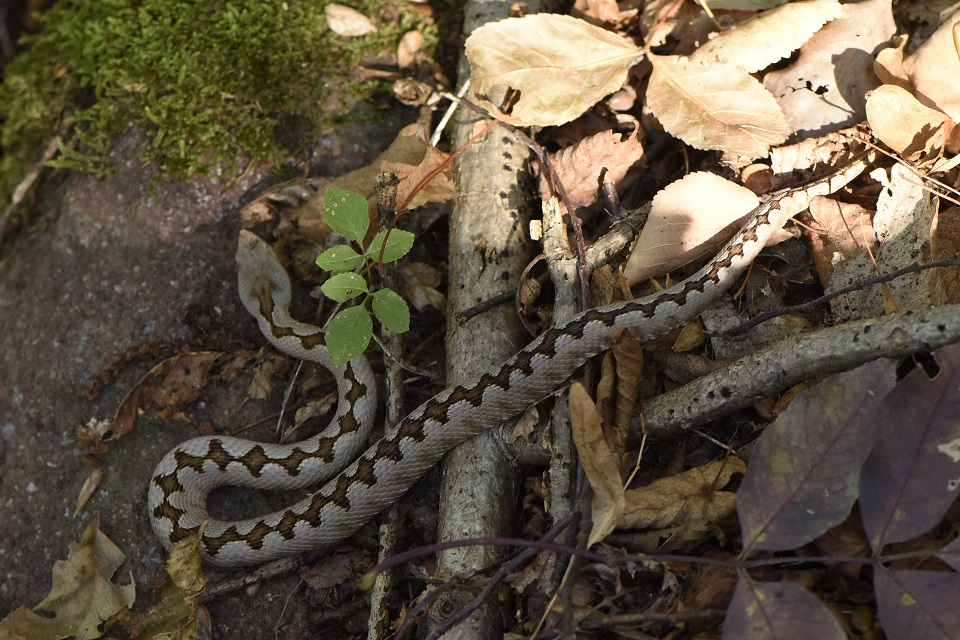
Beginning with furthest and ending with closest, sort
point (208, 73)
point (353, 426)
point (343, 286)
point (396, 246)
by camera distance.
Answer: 1. point (208, 73)
2. point (353, 426)
3. point (396, 246)
4. point (343, 286)

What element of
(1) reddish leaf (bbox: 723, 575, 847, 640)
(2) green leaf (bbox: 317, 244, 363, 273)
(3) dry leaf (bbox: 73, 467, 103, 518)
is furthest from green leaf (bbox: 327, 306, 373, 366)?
(1) reddish leaf (bbox: 723, 575, 847, 640)

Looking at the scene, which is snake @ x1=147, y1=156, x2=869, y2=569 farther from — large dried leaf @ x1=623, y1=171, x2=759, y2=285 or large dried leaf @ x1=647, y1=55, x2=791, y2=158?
large dried leaf @ x1=647, y1=55, x2=791, y2=158

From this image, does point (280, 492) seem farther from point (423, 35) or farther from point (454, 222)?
point (423, 35)

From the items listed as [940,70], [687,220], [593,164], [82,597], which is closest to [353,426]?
[82,597]

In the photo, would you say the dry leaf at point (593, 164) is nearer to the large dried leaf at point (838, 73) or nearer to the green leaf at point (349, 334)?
the large dried leaf at point (838, 73)

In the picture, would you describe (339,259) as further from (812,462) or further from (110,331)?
(812,462)

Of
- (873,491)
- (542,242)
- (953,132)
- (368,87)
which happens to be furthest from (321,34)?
(873,491)

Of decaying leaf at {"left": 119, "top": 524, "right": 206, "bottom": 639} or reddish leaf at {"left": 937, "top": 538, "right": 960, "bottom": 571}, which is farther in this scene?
decaying leaf at {"left": 119, "top": 524, "right": 206, "bottom": 639}
